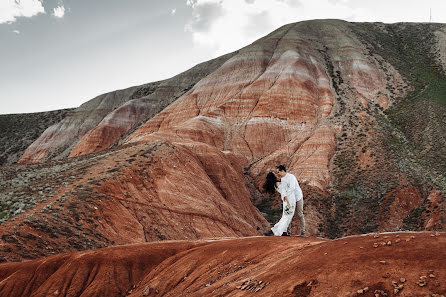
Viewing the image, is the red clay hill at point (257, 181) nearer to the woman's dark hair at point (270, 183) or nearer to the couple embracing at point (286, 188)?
the couple embracing at point (286, 188)

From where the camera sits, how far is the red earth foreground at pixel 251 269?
5258 mm

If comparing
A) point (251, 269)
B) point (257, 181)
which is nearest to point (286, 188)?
point (251, 269)

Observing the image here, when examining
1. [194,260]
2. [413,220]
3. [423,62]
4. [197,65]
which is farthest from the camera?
[197,65]

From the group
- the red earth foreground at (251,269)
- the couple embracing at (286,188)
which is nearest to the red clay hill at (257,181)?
the red earth foreground at (251,269)

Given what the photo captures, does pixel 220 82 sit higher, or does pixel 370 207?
pixel 220 82

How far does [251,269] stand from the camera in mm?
7609

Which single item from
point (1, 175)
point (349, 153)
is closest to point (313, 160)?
point (349, 153)

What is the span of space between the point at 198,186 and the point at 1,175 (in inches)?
484

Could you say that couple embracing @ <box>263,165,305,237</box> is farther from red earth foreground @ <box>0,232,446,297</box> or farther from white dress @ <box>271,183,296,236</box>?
red earth foreground @ <box>0,232,446,297</box>

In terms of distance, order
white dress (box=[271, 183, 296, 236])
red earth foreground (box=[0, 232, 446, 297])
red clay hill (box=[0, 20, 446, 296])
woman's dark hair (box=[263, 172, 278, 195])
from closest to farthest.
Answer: red earth foreground (box=[0, 232, 446, 297]) < red clay hill (box=[0, 20, 446, 296]) < woman's dark hair (box=[263, 172, 278, 195]) < white dress (box=[271, 183, 296, 236])

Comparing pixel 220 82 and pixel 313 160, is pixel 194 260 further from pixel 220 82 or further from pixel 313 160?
pixel 220 82

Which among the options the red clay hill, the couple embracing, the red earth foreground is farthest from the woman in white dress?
the red clay hill

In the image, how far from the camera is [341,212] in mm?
30750

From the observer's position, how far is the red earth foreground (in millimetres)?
5258
